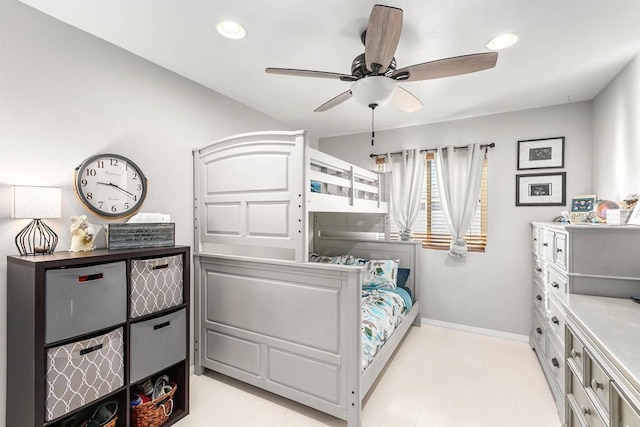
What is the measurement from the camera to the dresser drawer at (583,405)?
46.2 inches

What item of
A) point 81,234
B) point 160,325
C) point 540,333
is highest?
point 81,234

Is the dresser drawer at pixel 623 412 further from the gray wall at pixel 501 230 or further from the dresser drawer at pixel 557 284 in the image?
the gray wall at pixel 501 230

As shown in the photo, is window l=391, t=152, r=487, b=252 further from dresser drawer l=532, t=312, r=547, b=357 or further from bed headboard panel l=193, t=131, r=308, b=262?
bed headboard panel l=193, t=131, r=308, b=262

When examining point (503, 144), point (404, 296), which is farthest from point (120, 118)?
point (503, 144)

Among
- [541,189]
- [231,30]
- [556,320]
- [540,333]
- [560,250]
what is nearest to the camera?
[231,30]

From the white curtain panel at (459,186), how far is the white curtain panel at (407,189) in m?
0.25

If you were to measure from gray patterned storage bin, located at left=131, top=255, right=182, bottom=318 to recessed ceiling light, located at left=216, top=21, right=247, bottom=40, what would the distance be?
151cm

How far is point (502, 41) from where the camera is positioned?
193cm

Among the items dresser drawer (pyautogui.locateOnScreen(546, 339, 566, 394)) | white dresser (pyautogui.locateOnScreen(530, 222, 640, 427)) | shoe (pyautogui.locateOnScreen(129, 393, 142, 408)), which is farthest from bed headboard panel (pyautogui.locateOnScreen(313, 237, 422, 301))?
shoe (pyautogui.locateOnScreen(129, 393, 142, 408))

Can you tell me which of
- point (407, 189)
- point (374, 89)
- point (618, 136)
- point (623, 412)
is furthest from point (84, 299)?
point (618, 136)

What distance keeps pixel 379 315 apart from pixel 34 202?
2405 mm

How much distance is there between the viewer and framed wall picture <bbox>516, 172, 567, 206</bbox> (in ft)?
10.1

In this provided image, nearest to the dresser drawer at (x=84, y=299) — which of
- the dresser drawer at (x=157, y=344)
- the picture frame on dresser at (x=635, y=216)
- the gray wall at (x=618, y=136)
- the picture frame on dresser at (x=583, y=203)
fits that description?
the dresser drawer at (x=157, y=344)

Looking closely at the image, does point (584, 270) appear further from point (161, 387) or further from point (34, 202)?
point (34, 202)
